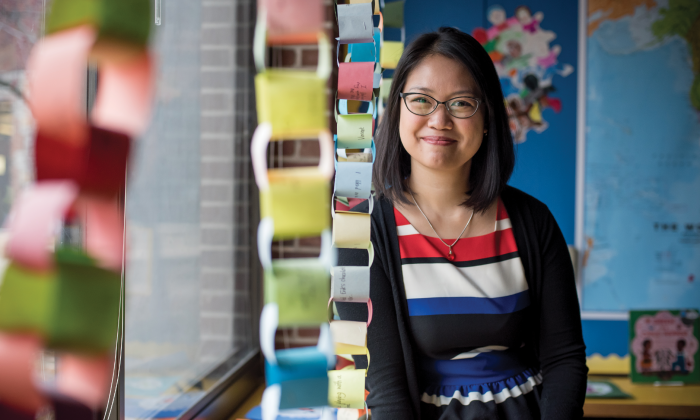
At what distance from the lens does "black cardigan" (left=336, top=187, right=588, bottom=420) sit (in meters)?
1.18

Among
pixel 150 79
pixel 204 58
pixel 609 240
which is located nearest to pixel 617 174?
pixel 609 240

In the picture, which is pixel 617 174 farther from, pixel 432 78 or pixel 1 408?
pixel 1 408

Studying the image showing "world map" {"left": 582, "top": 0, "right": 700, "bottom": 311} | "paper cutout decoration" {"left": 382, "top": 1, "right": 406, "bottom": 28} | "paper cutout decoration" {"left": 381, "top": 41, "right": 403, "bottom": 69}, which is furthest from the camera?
"world map" {"left": 582, "top": 0, "right": 700, "bottom": 311}

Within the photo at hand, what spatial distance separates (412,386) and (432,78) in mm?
718

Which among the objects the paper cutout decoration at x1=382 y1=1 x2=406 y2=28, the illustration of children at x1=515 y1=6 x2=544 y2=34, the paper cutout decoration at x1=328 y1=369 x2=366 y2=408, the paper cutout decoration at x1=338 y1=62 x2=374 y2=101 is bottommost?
the paper cutout decoration at x1=328 y1=369 x2=366 y2=408

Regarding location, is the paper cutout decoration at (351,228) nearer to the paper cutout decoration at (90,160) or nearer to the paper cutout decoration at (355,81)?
the paper cutout decoration at (355,81)

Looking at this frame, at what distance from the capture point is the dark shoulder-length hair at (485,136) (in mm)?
1278

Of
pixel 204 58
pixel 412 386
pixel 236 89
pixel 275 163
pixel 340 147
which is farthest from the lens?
pixel 275 163

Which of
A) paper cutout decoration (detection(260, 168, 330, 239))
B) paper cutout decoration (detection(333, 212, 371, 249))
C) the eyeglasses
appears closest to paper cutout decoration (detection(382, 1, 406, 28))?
the eyeglasses

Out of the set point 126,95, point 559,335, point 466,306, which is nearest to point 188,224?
point 466,306

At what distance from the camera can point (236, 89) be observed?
1.91 metres

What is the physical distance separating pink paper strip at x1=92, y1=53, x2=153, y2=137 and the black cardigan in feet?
3.07

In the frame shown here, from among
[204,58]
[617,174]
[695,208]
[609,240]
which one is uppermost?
[204,58]

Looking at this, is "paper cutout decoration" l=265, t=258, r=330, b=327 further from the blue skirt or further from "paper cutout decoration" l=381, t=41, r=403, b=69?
"paper cutout decoration" l=381, t=41, r=403, b=69
